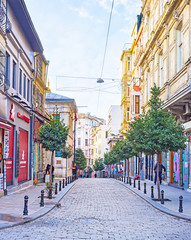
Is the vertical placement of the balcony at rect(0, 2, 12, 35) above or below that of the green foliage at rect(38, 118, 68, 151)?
above

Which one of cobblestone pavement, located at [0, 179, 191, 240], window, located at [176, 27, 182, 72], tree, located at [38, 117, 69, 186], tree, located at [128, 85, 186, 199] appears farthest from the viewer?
window, located at [176, 27, 182, 72]

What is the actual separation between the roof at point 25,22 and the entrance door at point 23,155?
6.30 m

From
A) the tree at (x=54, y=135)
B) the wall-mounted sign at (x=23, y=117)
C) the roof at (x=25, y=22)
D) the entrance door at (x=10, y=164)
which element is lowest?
the entrance door at (x=10, y=164)

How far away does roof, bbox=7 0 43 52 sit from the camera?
18.2m

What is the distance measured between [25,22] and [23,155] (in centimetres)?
852

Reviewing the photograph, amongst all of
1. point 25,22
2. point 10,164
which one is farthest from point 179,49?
point 10,164

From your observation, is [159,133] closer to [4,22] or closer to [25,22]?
[4,22]

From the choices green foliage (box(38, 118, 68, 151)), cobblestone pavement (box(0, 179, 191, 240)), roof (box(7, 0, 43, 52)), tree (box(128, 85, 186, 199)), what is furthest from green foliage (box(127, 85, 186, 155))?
roof (box(7, 0, 43, 52))

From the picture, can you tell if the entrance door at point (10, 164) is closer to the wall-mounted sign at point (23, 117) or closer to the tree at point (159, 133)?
the wall-mounted sign at point (23, 117)

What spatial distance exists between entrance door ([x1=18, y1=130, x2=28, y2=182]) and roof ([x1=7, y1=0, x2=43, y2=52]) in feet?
20.7

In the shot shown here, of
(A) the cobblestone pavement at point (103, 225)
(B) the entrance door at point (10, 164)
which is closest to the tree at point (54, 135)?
(B) the entrance door at point (10, 164)

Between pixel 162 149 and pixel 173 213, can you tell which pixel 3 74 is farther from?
pixel 173 213

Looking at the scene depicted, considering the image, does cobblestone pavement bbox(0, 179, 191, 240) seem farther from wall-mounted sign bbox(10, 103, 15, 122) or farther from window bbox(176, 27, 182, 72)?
window bbox(176, 27, 182, 72)

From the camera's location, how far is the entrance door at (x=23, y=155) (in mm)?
21812
